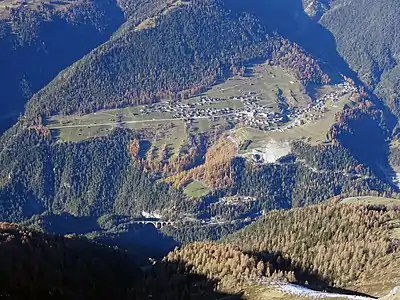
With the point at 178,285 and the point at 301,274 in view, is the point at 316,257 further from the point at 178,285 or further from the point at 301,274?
the point at 178,285

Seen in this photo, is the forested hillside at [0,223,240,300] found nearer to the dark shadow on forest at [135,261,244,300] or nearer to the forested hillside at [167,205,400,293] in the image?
the dark shadow on forest at [135,261,244,300]

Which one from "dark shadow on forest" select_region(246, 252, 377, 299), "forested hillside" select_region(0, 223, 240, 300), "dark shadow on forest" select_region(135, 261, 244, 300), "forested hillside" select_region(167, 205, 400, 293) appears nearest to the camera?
"forested hillside" select_region(0, 223, 240, 300)

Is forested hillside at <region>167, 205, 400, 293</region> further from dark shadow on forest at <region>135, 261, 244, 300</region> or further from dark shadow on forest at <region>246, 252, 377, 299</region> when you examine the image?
dark shadow on forest at <region>135, 261, 244, 300</region>

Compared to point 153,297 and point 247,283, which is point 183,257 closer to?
point 153,297

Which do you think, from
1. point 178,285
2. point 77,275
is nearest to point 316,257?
point 178,285

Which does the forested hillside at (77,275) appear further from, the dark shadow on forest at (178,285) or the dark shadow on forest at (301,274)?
the dark shadow on forest at (301,274)

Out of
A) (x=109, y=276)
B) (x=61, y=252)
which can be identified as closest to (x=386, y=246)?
(x=109, y=276)

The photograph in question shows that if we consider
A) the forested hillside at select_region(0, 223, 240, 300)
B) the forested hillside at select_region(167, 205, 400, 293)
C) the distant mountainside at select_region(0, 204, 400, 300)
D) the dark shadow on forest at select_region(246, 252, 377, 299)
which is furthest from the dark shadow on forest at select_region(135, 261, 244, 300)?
the dark shadow on forest at select_region(246, 252, 377, 299)

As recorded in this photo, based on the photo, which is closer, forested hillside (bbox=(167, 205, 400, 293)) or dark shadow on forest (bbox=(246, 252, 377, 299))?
dark shadow on forest (bbox=(246, 252, 377, 299))

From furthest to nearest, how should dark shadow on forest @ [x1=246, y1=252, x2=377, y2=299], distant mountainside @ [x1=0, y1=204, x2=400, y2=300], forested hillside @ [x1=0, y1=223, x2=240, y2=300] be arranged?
dark shadow on forest @ [x1=246, y1=252, x2=377, y2=299] → distant mountainside @ [x1=0, y1=204, x2=400, y2=300] → forested hillside @ [x1=0, y1=223, x2=240, y2=300]

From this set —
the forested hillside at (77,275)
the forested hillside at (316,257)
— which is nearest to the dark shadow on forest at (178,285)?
the forested hillside at (77,275)
